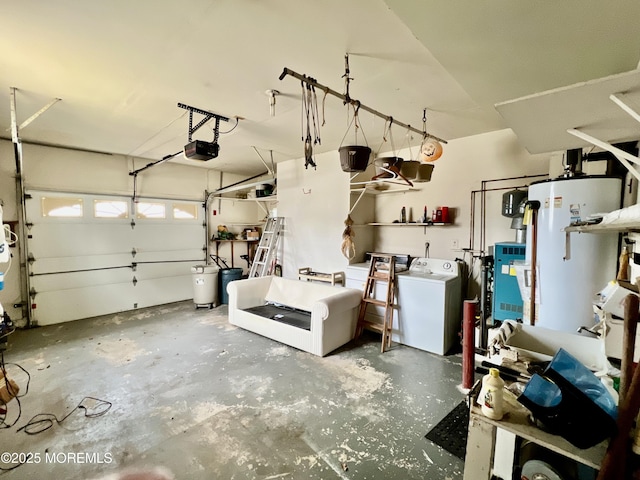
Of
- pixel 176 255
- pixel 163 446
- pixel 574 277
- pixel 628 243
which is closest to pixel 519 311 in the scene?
pixel 574 277

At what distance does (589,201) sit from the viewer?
1.97 meters

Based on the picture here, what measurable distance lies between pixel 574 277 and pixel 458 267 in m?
1.58

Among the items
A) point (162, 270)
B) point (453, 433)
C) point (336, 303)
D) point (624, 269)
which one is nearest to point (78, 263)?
point (162, 270)

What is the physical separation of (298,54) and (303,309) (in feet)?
10.5

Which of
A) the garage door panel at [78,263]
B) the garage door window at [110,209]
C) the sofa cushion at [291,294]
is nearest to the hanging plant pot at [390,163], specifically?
the sofa cushion at [291,294]

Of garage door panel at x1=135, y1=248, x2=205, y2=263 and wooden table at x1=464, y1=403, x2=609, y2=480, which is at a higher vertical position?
garage door panel at x1=135, y1=248, x2=205, y2=263

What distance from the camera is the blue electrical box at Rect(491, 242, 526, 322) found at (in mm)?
2787

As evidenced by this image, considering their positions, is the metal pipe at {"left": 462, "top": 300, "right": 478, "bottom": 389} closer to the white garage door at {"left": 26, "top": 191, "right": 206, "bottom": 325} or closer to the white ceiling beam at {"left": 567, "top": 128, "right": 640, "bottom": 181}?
the white ceiling beam at {"left": 567, "top": 128, "right": 640, "bottom": 181}

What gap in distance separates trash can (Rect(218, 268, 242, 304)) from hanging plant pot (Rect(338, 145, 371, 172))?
3907 mm

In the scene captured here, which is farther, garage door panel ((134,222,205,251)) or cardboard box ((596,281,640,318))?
garage door panel ((134,222,205,251))

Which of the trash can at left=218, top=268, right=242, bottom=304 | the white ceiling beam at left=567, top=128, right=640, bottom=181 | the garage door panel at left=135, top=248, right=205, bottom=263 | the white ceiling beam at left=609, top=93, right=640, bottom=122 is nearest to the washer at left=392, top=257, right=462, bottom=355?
the white ceiling beam at left=567, top=128, right=640, bottom=181

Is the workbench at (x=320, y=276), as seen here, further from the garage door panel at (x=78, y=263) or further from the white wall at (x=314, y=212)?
the garage door panel at (x=78, y=263)

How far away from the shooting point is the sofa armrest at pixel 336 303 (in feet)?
10.6

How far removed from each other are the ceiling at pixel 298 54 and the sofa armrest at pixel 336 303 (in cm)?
208
